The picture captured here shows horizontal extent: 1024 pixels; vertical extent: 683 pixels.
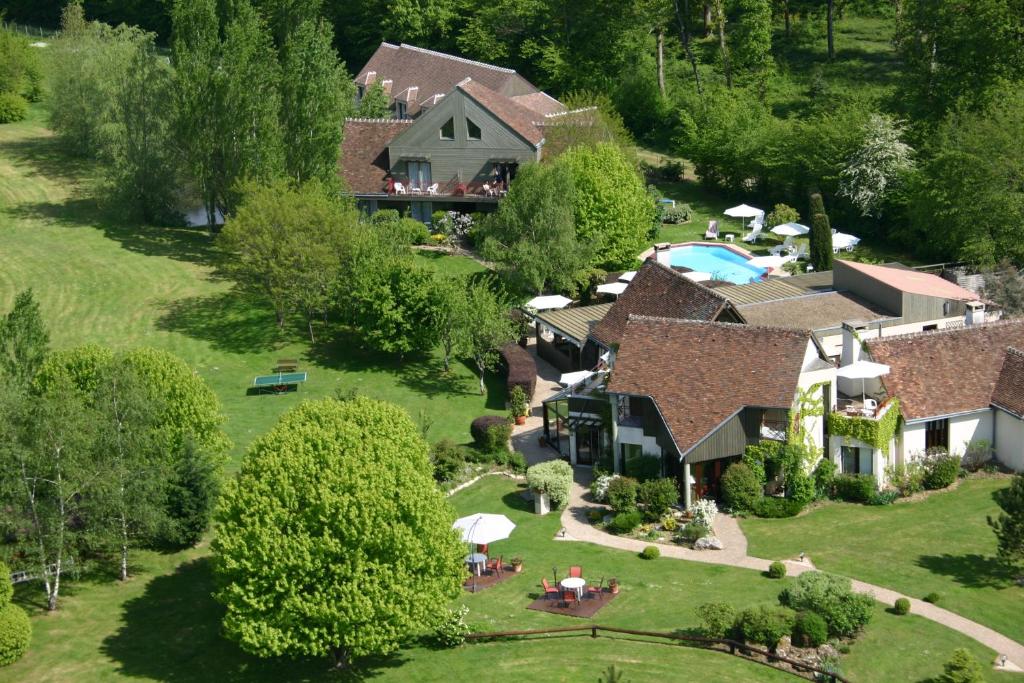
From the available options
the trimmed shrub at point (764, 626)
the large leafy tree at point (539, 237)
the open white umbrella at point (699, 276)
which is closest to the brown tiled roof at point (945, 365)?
the open white umbrella at point (699, 276)

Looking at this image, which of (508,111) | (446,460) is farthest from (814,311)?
(508,111)

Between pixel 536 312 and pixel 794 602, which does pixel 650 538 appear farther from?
pixel 536 312

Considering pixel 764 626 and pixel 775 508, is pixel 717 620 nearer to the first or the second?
pixel 764 626

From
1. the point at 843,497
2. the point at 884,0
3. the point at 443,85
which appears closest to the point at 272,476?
the point at 843,497

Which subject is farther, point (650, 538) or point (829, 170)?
point (829, 170)

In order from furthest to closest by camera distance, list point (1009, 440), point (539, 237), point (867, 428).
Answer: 1. point (539, 237)
2. point (1009, 440)
3. point (867, 428)
